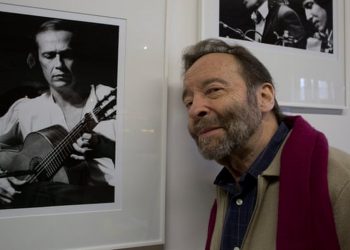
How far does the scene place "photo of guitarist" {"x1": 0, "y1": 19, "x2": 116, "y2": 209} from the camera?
0.58 meters

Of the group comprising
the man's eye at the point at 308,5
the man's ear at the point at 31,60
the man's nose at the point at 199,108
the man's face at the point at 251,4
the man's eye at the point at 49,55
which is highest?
the man's eye at the point at 308,5

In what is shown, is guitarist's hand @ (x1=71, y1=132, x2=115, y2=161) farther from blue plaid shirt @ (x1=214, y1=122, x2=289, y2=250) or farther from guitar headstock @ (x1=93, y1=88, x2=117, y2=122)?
blue plaid shirt @ (x1=214, y1=122, x2=289, y2=250)

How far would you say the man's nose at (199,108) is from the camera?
603mm

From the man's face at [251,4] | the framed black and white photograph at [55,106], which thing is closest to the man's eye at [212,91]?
the framed black and white photograph at [55,106]

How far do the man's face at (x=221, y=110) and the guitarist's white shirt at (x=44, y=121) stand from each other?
20 cm

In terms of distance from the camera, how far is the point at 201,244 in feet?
2.45

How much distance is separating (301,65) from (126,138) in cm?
56

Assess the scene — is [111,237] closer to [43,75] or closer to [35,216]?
[35,216]

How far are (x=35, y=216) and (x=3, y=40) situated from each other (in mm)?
365

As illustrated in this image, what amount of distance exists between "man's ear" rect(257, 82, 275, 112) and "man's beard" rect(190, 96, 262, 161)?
1.8 inches

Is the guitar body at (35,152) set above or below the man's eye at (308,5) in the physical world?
below

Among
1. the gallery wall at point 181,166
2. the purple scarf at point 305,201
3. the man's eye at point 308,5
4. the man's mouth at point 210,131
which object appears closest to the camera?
the purple scarf at point 305,201

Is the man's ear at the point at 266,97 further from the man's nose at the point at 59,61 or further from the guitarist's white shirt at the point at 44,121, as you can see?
the man's nose at the point at 59,61

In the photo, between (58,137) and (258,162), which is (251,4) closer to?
(258,162)
